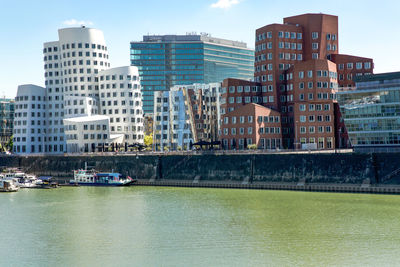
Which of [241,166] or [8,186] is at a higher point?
[241,166]

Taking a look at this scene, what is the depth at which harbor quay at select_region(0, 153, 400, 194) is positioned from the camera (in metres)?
112

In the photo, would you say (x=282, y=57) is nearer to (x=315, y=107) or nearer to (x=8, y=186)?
(x=315, y=107)

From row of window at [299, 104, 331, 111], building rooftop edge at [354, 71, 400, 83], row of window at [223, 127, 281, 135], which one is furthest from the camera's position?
row of window at [223, 127, 281, 135]

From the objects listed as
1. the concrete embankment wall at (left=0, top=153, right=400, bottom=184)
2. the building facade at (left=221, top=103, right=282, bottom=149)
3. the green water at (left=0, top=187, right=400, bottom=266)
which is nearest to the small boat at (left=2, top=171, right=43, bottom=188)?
the concrete embankment wall at (left=0, top=153, right=400, bottom=184)

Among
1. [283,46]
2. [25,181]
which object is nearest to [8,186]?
[25,181]

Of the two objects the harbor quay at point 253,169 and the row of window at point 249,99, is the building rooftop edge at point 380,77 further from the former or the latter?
the row of window at point 249,99

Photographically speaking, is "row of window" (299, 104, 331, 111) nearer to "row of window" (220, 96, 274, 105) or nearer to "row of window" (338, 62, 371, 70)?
"row of window" (338, 62, 371, 70)

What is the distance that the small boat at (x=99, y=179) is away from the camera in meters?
143

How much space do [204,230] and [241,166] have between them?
189ft

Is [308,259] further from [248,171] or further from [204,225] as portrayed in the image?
[248,171]

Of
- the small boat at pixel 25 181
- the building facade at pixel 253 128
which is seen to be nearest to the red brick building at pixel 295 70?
the building facade at pixel 253 128

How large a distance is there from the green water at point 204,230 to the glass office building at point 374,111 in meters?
20.6

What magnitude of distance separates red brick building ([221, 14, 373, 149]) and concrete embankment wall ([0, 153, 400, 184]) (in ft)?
92.2

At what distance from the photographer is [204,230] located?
2958 inches
